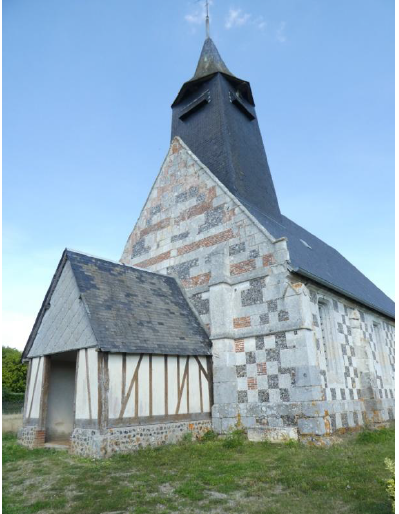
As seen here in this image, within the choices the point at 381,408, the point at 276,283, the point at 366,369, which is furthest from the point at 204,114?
the point at 381,408

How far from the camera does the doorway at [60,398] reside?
35.1 feet

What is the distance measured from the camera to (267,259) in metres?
10.3

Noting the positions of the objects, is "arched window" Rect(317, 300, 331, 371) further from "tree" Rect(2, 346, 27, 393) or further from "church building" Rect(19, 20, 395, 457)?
"tree" Rect(2, 346, 27, 393)

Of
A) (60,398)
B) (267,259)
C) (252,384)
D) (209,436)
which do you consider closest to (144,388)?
(209,436)

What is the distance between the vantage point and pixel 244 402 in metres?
9.77

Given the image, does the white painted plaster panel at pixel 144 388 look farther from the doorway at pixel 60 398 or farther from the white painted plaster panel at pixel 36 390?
the white painted plaster panel at pixel 36 390

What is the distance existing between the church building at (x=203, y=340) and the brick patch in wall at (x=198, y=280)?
4 cm

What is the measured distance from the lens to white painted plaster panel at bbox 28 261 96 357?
897 cm

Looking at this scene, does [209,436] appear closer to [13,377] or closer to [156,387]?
[156,387]

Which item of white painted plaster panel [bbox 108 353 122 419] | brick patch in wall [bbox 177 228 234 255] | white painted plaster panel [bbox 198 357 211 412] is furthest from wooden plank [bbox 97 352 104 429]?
brick patch in wall [bbox 177 228 234 255]

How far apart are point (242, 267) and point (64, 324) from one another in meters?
4.97

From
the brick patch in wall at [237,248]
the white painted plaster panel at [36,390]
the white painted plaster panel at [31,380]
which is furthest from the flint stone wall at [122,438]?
the brick patch in wall at [237,248]

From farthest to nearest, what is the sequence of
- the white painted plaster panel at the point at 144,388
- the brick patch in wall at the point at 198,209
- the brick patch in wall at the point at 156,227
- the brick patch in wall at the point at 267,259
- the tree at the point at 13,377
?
the tree at the point at 13,377, the brick patch in wall at the point at 156,227, the brick patch in wall at the point at 198,209, the brick patch in wall at the point at 267,259, the white painted plaster panel at the point at 144,388

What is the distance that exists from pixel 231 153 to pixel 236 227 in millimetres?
3623
